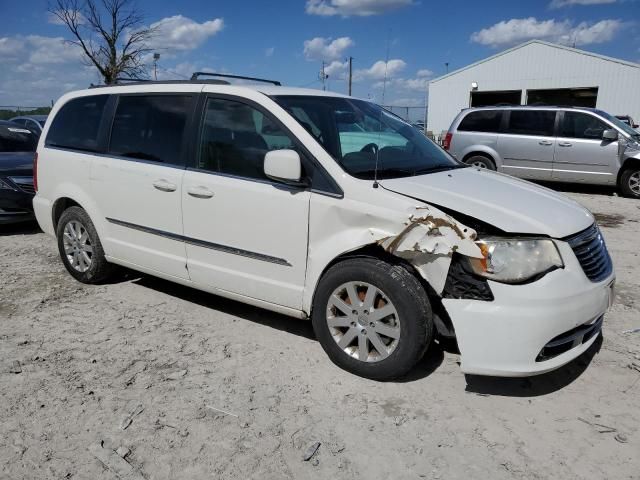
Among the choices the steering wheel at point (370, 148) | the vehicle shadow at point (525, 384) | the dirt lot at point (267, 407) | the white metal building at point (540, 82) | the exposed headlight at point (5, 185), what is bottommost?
the dirt lot at point (267, 407)

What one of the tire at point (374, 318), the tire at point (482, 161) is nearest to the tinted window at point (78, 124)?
the tire at point (374, 318)

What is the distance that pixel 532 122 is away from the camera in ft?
35.5

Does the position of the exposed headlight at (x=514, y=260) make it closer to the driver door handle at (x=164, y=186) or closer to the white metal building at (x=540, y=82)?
the driver door handle at (x=164, y=186)

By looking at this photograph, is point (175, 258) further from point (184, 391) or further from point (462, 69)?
point (462, 69)

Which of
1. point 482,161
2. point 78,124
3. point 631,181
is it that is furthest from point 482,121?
point 78,124

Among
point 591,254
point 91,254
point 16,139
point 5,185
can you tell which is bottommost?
point 91,254

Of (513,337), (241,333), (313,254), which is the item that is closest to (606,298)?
(513,337)

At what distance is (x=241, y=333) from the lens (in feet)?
12.8

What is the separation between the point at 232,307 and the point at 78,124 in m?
2.26

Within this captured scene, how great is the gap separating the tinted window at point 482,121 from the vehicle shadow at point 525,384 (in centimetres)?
873

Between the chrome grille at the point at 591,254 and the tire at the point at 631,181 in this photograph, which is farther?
the tire at the point at 631,181

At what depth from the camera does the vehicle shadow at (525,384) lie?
313 centimetres

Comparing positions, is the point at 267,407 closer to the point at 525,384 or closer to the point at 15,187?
the point at 525,384

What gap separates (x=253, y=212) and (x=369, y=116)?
1.30 m
